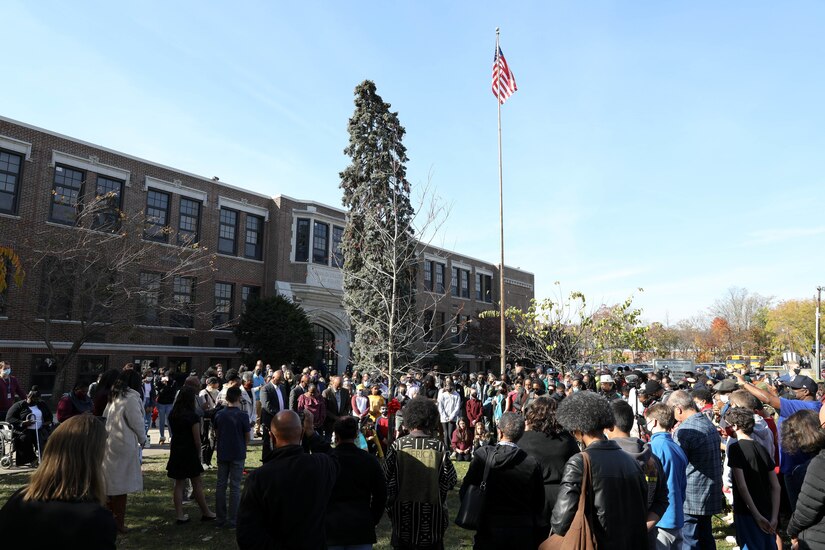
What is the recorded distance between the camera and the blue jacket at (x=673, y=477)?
14.6 ft

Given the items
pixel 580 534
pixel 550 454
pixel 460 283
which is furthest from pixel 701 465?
pixel 460 283

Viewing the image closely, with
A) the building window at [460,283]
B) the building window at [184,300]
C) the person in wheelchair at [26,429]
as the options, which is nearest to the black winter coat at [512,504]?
the person in wheelchair at [26,429]

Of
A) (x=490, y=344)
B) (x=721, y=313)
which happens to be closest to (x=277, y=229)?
(x=490, y=344)

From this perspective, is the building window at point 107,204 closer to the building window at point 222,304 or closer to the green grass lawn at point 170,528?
the building window at point 222,304

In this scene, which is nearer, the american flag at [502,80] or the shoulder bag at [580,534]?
the shoulder bag at [580,534]

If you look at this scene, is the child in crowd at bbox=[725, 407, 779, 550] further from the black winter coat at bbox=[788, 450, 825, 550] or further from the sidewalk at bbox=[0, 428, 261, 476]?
the sidewalk at bbox=[0, 428, 261, 476]

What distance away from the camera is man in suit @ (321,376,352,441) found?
34.7 ft

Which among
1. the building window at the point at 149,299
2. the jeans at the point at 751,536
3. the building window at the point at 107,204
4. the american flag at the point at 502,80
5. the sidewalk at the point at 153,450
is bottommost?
the sidewalk at the point at 153,450

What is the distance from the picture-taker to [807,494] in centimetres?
369

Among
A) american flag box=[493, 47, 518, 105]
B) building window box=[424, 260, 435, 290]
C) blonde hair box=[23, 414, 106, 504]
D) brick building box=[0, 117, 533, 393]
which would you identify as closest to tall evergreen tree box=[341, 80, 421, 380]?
brick building box=[0, 117, 533, 393]

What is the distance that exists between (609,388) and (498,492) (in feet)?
21.0

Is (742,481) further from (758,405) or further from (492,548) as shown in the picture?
(492,548)

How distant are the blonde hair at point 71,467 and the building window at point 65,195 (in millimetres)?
20742

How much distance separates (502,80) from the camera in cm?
1909
